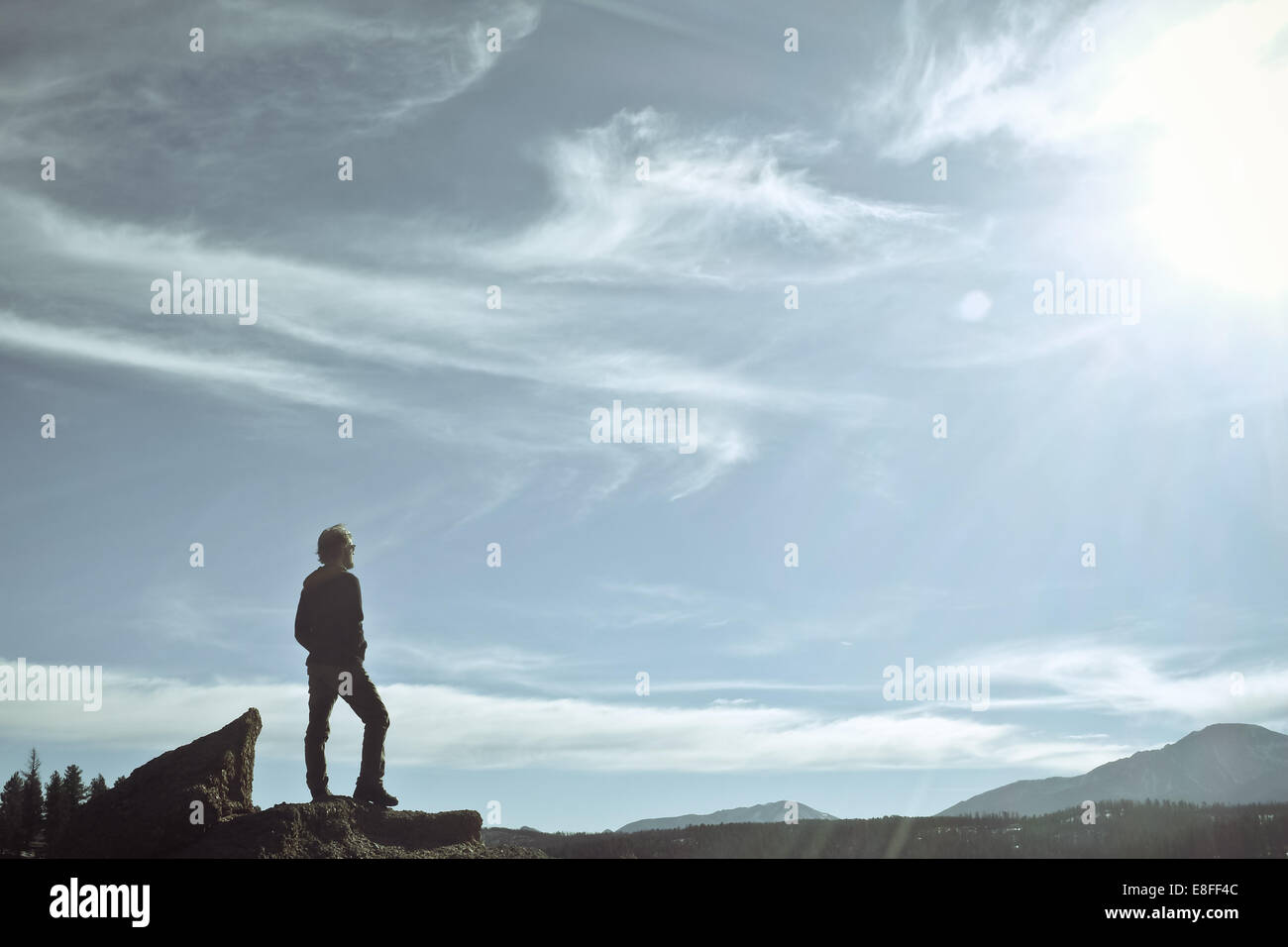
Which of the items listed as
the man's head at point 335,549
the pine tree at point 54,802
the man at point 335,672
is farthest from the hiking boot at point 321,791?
the pine tree at point 54,802

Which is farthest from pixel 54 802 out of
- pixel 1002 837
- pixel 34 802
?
pixel 1002 837

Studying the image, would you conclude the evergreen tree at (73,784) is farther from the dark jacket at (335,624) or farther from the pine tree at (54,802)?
the dark jacket at (335,624)

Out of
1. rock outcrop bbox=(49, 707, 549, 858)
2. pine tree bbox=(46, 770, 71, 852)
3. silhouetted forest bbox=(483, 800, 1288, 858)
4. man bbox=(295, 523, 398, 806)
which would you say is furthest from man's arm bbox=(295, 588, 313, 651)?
pine tree bbox=(46, 770, 71, 852)

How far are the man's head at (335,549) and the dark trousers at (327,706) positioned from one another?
1.84 metres

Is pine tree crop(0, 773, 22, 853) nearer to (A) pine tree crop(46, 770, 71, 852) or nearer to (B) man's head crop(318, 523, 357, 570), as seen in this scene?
(A) pine tree crop(46, 770, 71, 852)

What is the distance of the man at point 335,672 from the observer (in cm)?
1670

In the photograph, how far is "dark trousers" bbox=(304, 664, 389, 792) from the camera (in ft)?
Answer: 54.7

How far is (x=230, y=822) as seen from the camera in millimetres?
15367

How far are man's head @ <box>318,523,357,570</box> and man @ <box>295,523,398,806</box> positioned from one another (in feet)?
1.22

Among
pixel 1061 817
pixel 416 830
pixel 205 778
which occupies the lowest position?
pixel 1061 817
